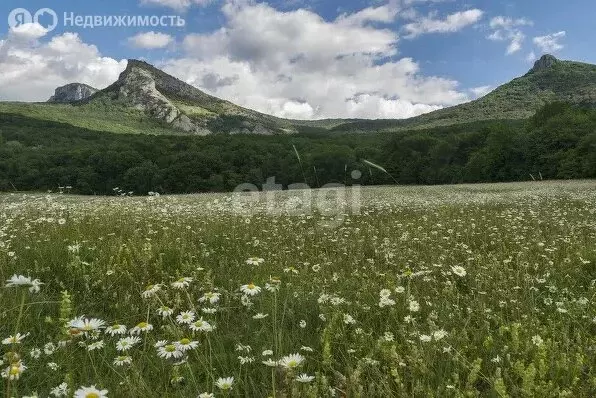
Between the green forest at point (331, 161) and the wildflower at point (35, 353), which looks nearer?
the wildflower at point (35, 353)

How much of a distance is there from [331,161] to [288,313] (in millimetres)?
80782

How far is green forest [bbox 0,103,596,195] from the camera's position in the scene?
219 ft

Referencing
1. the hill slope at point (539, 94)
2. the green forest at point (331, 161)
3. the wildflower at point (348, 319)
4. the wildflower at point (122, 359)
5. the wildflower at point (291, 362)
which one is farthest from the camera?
the hill slope at point (539, 94)

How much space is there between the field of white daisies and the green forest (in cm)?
5681

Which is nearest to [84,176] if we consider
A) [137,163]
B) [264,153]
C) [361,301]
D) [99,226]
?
[137,163]

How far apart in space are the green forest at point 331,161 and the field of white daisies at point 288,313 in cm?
5681

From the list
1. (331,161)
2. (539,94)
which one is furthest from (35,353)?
(539,94)

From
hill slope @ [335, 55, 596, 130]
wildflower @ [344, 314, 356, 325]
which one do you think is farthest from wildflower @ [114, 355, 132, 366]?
hill slope @ [335, 55, 596, 130]

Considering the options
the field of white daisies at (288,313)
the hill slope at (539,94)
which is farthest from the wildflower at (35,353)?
the hill slope at (539,94)

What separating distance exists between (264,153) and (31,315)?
313ft

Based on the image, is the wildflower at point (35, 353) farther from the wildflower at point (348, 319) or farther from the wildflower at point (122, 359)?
the wildflower at point (348, 319)

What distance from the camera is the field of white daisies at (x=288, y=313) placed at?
8.75 ft

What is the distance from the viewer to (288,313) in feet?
12.8

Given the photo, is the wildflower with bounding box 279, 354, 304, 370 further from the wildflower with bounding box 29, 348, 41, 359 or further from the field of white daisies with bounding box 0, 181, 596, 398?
the wildflower with bounding box 29, 348, 41, 359
